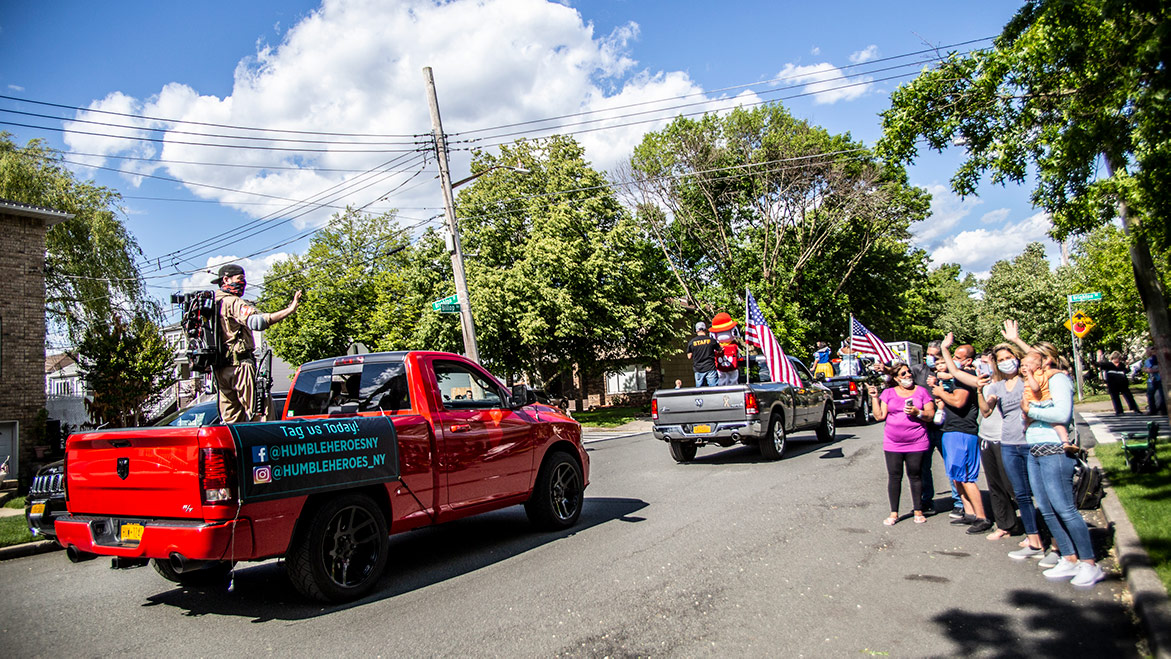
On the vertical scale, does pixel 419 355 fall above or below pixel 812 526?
Result: above

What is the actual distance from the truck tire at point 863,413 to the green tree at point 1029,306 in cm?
2459

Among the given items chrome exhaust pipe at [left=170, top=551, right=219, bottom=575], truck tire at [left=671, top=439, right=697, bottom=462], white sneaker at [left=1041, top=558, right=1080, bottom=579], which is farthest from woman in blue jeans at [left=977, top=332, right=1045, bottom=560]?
truck tire at [left=671, top=439, right=697, bottom=462]

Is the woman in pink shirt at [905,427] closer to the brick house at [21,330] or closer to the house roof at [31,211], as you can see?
the brick house at [21,330]

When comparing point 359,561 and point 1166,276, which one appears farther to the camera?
point 1166,276

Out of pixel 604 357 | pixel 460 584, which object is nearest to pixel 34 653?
pixel 460 584

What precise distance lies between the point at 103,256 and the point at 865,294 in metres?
34.7

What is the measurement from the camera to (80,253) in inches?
1063

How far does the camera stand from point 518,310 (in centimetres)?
2747

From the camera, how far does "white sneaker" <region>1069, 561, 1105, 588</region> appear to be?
5348mm

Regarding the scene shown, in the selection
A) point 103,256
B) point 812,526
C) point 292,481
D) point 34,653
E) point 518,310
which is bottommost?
point 812,526

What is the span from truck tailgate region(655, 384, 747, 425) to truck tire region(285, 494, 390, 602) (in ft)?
24.0

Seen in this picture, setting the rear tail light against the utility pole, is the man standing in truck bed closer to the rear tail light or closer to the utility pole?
the rear tail light

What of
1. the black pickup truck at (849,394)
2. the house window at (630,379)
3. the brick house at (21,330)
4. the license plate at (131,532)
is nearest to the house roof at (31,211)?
the brick house at (21,330)

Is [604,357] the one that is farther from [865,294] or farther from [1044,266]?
[1044,266]
